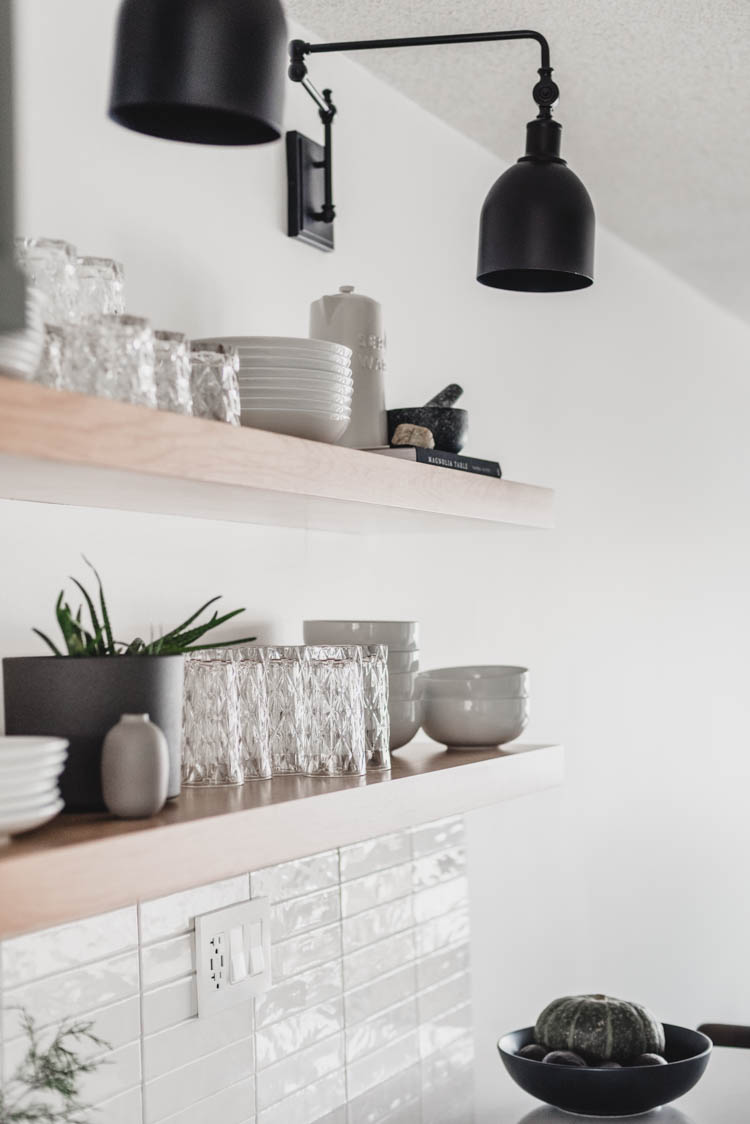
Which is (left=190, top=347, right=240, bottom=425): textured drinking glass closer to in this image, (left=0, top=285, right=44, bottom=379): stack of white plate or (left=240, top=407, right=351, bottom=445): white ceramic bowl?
(left=240, top=407, right=351, bottom=445): white ceramic bowl

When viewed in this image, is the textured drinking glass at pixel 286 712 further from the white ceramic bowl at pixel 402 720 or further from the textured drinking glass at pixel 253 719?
the white ceramic bowl at pixel 402 720

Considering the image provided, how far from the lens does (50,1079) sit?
123 cm

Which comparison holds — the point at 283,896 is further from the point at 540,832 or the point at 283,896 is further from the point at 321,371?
the point at 540,832

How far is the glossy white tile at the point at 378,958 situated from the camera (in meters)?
1.75

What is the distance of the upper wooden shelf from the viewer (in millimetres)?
947

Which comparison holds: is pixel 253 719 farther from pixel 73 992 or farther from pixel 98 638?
pixel 73 992

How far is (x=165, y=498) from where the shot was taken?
130 cm

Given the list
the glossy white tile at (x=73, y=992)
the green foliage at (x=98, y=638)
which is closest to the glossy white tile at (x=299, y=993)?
the glossy white tile at (x=73, y=992)

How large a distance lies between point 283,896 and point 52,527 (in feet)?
2.01

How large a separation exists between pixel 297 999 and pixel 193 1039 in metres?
0.22

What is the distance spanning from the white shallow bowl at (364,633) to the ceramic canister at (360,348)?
0.77 feet

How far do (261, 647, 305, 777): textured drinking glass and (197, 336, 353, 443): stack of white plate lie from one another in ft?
0.88

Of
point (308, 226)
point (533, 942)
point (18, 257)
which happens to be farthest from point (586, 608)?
point (18, 257)

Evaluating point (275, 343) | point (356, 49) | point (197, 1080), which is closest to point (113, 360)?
point (275, 343)
